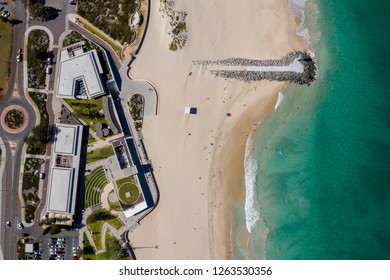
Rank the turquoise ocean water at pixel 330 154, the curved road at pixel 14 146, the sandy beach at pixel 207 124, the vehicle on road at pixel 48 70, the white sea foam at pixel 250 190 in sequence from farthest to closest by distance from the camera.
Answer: the curved road at pixel 14 146 < the vehicle on road at pixel 48 70 < the sandy beach at pixel 207 124 < the white sea foam at pixel 250 190 < the turquoise ocean water at pixel 330 154

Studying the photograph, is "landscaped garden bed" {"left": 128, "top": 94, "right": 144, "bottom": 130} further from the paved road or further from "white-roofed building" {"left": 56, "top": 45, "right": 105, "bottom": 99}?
the paved road

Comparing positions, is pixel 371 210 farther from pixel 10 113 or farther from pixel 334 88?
pixel 10 113

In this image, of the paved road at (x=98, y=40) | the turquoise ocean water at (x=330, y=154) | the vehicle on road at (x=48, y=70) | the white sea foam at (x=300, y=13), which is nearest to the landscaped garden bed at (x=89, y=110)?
the vehicle on road at (x=48, y=70)

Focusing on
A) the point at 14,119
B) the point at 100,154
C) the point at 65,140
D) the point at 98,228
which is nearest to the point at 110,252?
the point at 98,228

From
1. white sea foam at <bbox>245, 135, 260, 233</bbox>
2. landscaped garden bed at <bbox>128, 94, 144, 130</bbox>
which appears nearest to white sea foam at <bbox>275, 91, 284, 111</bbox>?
white sea foam at <bbox>245, 135, 260, 233</bbox>

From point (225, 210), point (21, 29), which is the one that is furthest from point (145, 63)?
point (225, 210)

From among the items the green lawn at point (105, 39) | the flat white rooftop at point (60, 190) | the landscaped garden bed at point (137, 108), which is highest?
the green lawn at point (105, 39)

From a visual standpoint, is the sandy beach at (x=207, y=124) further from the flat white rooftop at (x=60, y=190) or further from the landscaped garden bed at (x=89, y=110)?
the flat white rooftop at (x=60, y=190)
